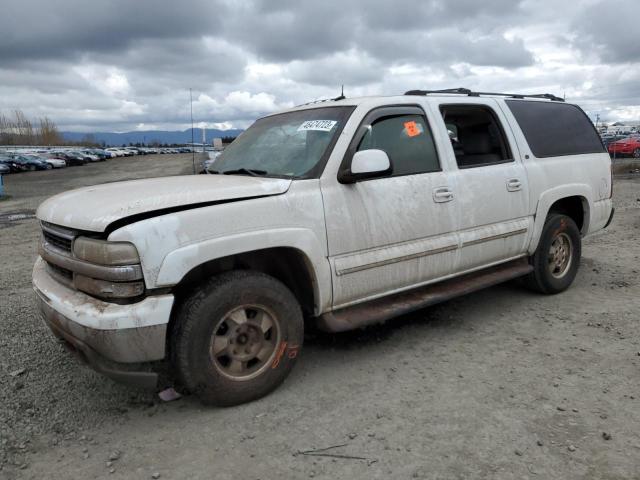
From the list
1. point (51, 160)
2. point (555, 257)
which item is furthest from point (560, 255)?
point (51, 160)

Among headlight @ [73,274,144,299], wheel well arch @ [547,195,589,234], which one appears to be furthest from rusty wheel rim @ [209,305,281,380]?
wheel well arch @ [547,195,589,234]

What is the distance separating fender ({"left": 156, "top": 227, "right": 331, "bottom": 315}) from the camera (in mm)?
2760

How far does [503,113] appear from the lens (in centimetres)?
471

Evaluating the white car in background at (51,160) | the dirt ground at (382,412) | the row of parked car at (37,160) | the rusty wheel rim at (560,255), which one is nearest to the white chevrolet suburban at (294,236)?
the rusty wheel rim at (560,255)

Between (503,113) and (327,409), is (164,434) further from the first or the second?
(503,113)

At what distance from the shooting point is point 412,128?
156 inches

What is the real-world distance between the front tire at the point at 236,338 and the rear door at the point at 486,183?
1670 millimetres

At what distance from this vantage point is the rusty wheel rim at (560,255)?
5129 mm

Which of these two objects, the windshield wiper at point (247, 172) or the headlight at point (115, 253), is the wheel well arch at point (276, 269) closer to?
the headlight at point (115, 253)

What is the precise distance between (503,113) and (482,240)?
4.17ft

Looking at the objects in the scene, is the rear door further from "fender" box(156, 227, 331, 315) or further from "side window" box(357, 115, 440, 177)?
"fender" box(156, 227, 331, 315)

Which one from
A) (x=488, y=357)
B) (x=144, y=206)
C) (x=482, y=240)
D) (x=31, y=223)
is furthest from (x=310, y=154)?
(x=31, y=223)

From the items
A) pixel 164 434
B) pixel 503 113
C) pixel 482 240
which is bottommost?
pixel 164 434

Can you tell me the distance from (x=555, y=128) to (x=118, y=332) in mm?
4385
